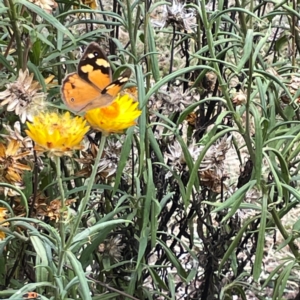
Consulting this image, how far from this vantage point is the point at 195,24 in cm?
143

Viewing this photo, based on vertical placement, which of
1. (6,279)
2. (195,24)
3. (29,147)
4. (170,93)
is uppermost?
(195,24)

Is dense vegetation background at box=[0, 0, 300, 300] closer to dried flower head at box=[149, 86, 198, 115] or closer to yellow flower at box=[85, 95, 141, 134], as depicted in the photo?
dried flower head at box=[149, 86, 198, 115]

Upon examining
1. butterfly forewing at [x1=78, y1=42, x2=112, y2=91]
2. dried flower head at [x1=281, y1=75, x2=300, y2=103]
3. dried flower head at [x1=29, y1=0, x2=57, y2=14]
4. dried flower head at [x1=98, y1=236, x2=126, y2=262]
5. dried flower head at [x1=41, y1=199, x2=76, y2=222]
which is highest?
dried flower head at [x1=29, y1=0, x2=57, y2=14]

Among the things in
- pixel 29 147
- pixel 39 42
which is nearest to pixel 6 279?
pixel 29 147

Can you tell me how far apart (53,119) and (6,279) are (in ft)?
1.88

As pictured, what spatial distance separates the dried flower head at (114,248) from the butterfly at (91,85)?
0.59 metres

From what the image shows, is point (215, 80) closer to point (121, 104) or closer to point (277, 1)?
point (277, 1)

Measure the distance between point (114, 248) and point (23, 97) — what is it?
1.57ft

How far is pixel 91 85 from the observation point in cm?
99

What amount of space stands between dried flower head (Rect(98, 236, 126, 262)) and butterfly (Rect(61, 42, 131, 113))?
Result: 59cm

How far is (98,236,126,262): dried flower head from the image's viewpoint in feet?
4.91

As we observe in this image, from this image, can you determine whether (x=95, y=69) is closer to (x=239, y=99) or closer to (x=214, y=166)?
(x=239, y=99)

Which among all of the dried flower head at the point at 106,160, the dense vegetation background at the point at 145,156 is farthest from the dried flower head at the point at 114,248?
the dried flower head at the point at 106,160

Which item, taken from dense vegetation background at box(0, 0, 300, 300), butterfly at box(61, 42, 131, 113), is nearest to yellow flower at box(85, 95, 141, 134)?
butterfly at box(61, 42, 131, 113)
